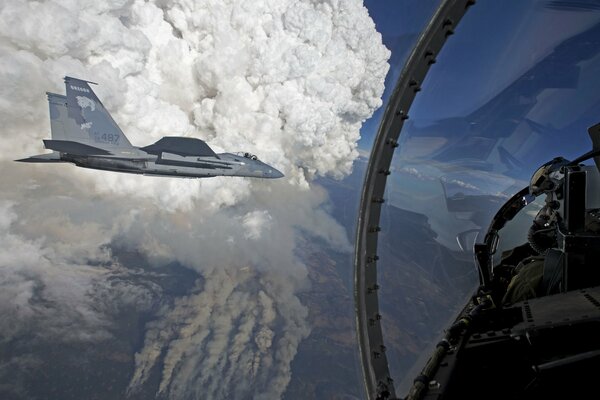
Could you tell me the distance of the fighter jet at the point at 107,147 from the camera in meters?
17.9

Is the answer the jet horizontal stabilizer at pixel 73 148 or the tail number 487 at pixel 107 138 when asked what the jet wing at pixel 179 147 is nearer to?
the tail number 487 at pixel 107 138

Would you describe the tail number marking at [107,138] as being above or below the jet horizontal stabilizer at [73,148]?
above

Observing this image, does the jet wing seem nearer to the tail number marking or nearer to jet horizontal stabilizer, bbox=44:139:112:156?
the tail number marking

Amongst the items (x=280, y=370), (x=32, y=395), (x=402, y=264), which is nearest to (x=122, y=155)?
(x=402, y=264)

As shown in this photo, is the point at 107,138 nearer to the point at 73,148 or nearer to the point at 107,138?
the point at 107,138

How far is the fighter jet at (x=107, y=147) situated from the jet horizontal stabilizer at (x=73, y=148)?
42mm

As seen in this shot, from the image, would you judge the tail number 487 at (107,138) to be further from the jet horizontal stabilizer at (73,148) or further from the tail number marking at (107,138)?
the jet horizontal stabilizer at (73,148)

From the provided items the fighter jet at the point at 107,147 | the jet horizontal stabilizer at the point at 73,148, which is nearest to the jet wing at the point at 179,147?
the fighter jet at the point at 107,147

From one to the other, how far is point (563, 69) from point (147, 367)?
80.6 metres

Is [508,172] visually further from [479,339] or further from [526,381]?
[526,381]

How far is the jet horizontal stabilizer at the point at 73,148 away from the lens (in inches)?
618

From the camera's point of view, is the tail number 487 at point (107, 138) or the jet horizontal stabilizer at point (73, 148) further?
the tail number 487 at point (107, 138)

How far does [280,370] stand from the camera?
69812mm

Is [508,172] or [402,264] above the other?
[508,172]
